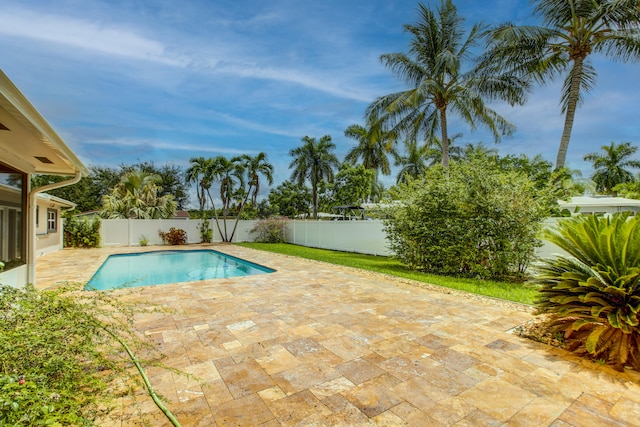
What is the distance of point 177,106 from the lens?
1656 cm

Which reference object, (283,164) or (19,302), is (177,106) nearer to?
(283,164)

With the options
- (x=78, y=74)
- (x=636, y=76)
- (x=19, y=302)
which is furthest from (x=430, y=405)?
(x=636, y=76)

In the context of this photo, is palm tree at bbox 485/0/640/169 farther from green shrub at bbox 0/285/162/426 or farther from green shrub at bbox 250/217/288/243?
green shrub at bbox 0/285/162/426

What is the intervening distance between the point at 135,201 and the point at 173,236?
3.41 metres

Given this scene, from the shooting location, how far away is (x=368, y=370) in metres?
2.94

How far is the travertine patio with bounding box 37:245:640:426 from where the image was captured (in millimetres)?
2275

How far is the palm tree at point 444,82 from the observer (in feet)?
42.2

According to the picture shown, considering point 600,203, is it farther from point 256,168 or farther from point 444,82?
point 256,168

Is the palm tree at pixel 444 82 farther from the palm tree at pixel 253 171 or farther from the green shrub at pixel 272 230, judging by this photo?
the green shrub at pixel 272 230

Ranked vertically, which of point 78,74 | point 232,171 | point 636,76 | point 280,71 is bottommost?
point 232,171

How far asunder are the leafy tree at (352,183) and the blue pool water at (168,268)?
11.7 meters

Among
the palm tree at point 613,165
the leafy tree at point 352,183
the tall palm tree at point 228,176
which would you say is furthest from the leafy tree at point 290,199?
the palm tree at point 613,165

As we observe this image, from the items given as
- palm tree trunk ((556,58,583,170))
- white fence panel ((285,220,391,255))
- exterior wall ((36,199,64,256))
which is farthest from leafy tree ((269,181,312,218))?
palm tree trunk ((556,58,583,170))

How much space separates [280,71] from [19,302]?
12.9 meters
